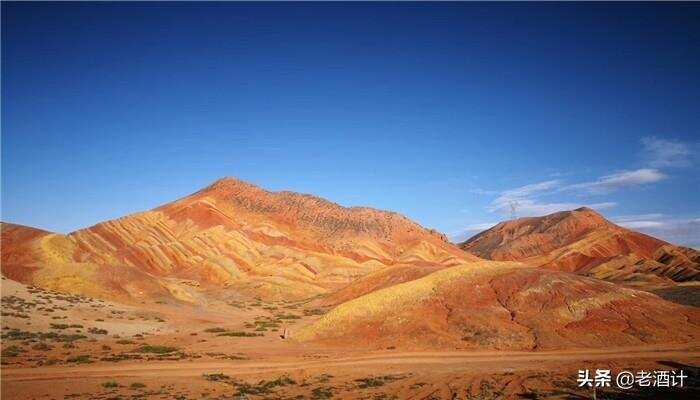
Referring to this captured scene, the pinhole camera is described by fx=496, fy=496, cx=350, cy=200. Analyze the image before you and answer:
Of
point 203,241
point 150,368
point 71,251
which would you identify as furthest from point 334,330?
point 203,241

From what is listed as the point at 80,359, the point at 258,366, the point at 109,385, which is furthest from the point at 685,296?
the point at 80,359

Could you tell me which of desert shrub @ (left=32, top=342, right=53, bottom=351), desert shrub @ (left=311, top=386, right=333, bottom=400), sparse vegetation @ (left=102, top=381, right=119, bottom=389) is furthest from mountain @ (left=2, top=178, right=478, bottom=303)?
desert shrub @ (left=311, top=386, right=333, bottom=400)

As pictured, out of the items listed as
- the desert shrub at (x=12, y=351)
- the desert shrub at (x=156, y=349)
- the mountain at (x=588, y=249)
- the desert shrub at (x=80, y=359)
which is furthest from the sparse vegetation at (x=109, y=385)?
the mountain at (x=588, y=249)

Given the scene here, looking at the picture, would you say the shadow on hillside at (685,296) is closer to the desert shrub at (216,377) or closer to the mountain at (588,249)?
the mountain at (588,249)

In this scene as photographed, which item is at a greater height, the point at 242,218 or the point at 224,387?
the point at 242,218

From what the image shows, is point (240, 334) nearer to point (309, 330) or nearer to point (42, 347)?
point (309, 330)

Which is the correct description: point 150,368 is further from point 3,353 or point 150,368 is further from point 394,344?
point 394,344
